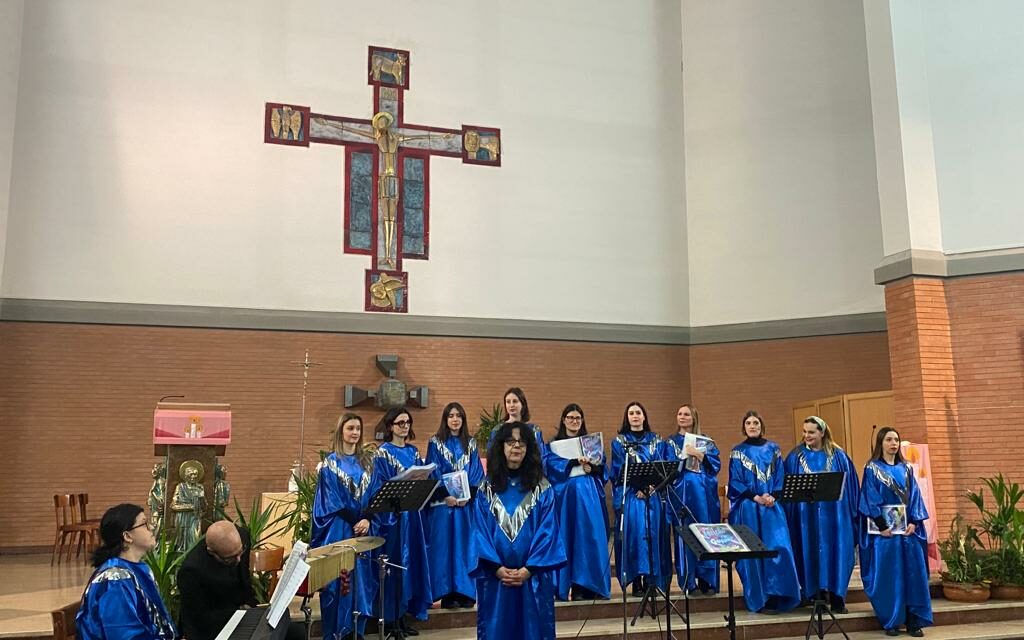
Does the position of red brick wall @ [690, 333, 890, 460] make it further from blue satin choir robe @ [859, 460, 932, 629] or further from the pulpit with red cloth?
the pulpit with red cloth

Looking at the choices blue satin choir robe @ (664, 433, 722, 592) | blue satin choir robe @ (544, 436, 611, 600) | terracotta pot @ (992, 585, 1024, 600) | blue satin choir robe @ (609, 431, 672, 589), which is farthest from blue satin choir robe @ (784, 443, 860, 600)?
terracotta pot @ (992, 585, 1024, 600)

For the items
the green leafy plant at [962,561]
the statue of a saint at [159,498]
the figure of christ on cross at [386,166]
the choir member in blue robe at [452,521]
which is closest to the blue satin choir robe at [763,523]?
the green leafy plant at [962,561]

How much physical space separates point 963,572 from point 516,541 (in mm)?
5829

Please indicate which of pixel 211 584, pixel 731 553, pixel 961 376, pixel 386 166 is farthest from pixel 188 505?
pixel 961 376

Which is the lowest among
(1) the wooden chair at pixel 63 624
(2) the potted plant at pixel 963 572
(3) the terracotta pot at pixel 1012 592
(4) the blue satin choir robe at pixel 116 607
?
(3) the terracotta pot at pixel 1012 592

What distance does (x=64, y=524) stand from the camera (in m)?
11.4

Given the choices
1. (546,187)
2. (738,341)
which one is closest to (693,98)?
(546,187)

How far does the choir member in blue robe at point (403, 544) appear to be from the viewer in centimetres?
711

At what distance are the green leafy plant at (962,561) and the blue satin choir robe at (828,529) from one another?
5.12 feet

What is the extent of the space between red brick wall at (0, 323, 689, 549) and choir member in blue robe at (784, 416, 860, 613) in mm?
6388

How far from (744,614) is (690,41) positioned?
10993mm

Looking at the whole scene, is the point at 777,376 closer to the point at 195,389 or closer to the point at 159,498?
the point at 195,389

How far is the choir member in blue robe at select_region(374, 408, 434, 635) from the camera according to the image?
711 centimetres

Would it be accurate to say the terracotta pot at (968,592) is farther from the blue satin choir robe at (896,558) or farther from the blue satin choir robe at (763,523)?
the blue satin choir robe at (763,523)
